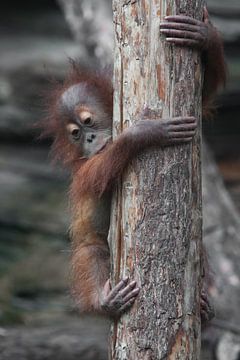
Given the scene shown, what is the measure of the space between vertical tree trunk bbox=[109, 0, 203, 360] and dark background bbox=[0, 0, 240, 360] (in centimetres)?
473

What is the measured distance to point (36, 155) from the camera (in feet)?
33.2

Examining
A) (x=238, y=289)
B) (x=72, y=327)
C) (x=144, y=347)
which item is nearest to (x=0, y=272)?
(x=72, y=327)

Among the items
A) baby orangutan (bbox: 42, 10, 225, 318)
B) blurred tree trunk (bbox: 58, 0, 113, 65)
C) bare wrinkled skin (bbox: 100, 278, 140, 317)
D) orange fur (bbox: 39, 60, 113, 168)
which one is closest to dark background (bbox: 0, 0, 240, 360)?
blurred tree trunk (bbox: 58, 0, 113, 65)

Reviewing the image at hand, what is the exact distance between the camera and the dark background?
31.5 feet

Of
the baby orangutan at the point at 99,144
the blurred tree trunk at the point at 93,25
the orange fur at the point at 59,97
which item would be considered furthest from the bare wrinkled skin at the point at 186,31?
the blurred tree trunk at the point at 93,25

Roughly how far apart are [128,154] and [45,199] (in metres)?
5.52

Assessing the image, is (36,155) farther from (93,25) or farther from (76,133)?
(76,133)

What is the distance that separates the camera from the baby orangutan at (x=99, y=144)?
14.9 ft

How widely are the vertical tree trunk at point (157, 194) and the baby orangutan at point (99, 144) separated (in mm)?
58

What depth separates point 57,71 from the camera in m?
9.74

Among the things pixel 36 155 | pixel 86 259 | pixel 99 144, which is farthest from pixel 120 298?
pixel 36 155

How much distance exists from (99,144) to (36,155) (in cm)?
481

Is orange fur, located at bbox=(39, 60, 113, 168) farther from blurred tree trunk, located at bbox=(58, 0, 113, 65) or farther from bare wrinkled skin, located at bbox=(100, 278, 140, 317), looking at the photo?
blurred tree trunk, located at bbox=(58, 0, 113, 65)

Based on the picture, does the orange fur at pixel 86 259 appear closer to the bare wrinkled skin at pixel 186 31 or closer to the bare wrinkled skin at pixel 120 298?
the bare wrinkled skin at pixel 120 298
